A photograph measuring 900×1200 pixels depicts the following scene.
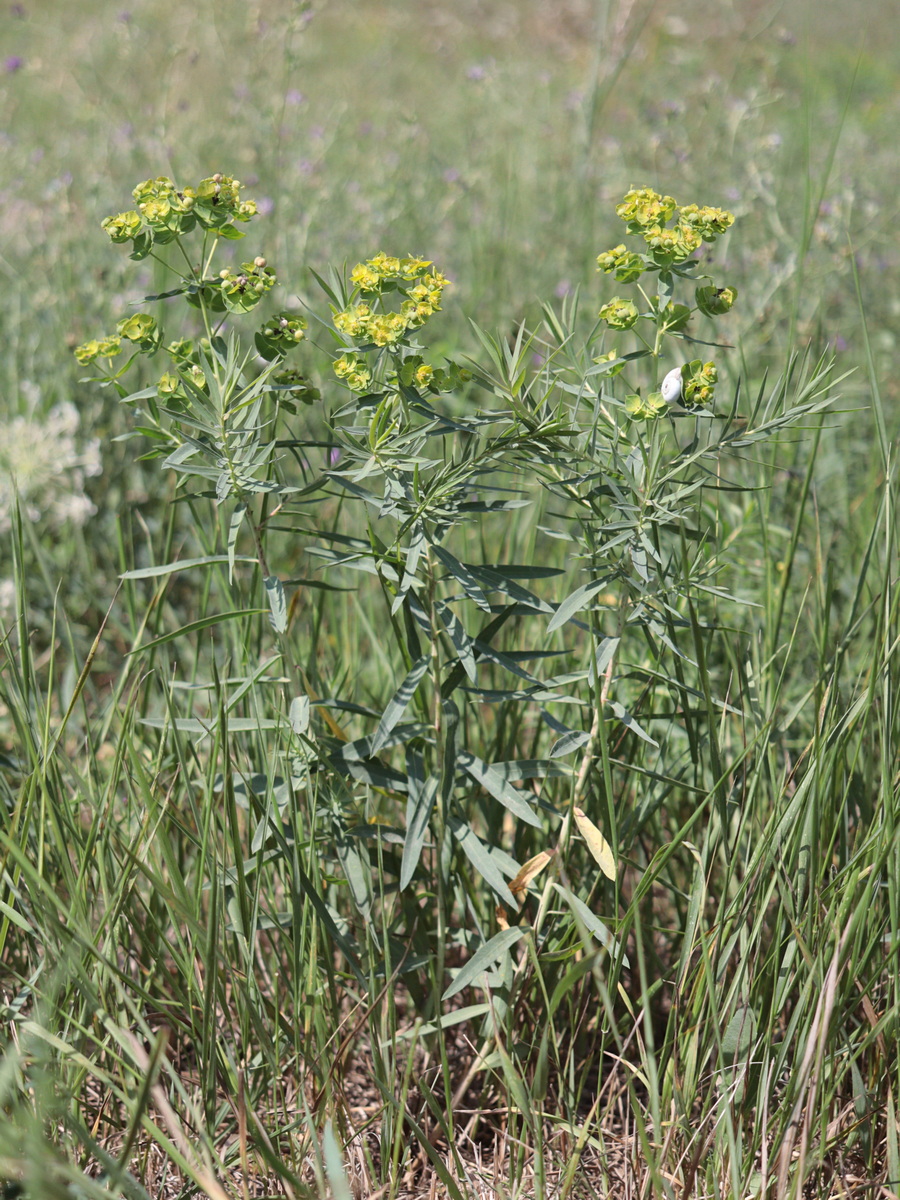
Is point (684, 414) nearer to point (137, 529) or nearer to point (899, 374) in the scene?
point (137, 529)

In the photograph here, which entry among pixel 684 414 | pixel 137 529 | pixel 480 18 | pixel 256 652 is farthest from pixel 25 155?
pixel 480 18

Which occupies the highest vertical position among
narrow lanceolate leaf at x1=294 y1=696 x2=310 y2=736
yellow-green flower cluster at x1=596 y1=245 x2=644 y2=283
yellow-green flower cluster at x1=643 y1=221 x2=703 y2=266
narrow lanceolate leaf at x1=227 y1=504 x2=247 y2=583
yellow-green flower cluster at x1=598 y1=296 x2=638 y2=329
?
yellow-green flower cluster at x1=643 y1=221 x2=703 y2=266

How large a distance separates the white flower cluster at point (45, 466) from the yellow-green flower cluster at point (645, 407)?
160 cm

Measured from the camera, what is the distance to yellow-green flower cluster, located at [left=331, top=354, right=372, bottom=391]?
115cm

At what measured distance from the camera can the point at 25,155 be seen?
14.1 feet

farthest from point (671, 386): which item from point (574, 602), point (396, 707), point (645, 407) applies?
point (396, 707)

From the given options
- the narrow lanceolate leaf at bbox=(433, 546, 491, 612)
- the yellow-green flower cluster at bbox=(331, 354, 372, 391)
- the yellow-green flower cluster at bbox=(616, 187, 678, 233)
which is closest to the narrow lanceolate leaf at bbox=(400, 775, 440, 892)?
the narrow lanceolate leaf at bbox=(433, 546, 491, 612)

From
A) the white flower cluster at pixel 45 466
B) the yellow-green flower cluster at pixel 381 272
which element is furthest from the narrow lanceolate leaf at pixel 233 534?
the white flower cluster at pixel 45 466

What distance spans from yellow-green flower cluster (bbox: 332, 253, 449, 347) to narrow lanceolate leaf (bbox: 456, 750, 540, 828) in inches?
21.7

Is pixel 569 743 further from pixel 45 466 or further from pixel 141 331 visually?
pixel 45 466

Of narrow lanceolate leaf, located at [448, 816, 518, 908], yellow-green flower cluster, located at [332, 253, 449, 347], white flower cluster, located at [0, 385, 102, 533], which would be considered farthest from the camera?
white flower cluster, located at [0, 385, 102, 533]

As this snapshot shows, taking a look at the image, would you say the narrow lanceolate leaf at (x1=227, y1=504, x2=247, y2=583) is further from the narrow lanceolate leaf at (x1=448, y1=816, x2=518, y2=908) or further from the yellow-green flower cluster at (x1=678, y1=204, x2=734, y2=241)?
the yellow-green flower cluster at (x1=678, y1=204, x2=734, y2=241)

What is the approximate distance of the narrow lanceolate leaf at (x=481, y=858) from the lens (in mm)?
1219

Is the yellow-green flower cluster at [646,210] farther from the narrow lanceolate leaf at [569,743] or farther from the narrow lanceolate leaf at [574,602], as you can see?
the narrow lanceolate leaf at [569,743]
